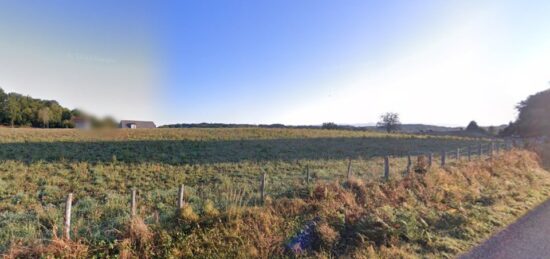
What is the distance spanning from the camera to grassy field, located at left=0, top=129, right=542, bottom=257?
192 inches

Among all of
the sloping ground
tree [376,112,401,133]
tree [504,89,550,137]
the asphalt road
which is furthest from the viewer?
tree [376,112,401,133]

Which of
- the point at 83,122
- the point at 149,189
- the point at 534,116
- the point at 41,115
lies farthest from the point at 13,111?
the point at 534,116

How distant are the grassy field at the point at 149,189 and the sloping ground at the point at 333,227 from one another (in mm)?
36

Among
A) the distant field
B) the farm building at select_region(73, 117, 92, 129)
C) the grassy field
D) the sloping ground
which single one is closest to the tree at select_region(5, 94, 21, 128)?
the grassy field

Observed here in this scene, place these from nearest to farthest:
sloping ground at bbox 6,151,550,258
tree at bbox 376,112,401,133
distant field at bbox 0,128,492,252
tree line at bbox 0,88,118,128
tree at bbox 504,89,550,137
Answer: sloping ground at bbox 6,151,550,258 < distant field at bbox 0,128,492,252 < tree line at bbox 0,88,118,128 < tree at bbox 504,89,550,137 < tree at bbox 376,112,401,133

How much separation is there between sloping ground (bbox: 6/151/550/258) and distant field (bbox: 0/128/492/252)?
0.58 m

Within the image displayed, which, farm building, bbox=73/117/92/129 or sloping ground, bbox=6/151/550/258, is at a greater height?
farm building, bbox=73/117/92/129

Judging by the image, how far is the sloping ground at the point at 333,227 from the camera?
4.76 m

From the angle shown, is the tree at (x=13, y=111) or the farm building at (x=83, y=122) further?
the tree at (x=13, y=111)

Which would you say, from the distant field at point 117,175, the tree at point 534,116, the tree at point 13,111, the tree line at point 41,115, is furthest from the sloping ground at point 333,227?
the tree at point 534,116

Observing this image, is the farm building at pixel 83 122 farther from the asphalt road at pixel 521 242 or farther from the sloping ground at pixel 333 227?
the asphalt road at pixel 521 242

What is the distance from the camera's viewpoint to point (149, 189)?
495 inches

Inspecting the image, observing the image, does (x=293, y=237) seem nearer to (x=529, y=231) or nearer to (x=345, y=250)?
(x=345, y=250)

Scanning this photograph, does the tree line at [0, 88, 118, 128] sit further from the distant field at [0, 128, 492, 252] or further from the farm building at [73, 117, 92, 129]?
the distant field at [0, 128, 492, 252]
